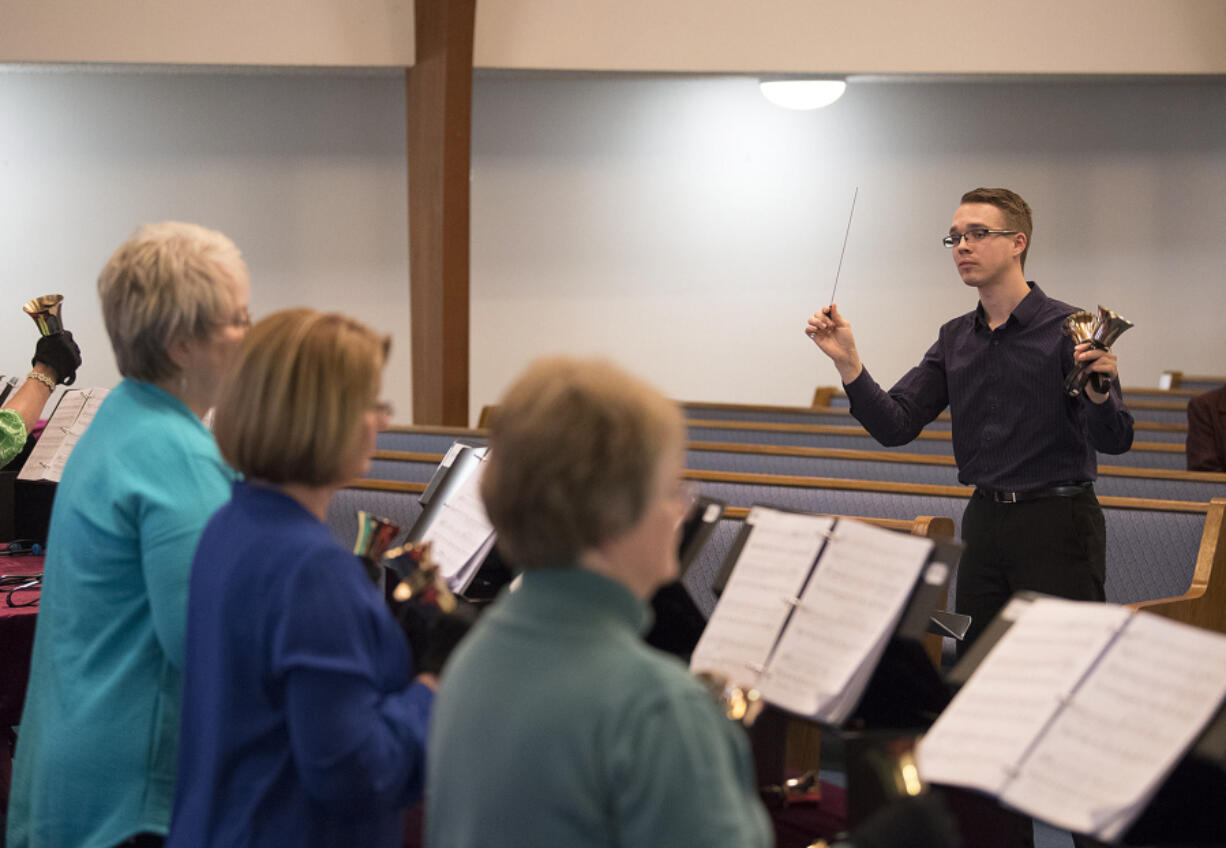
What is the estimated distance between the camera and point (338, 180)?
7230 mm

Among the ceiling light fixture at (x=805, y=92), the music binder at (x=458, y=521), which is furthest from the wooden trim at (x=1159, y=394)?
the music binder at (x=458, y=521)

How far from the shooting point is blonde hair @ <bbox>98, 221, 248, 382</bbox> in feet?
5.22

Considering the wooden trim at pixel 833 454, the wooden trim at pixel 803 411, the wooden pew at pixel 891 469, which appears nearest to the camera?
the wooden pew at pixel 891 469

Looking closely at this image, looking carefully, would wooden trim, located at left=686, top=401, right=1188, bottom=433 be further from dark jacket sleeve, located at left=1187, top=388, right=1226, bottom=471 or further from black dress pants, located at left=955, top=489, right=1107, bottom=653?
black dress pants, located at left=955, top=489, right=1107, bottom=653

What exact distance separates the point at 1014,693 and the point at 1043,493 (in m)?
1.46

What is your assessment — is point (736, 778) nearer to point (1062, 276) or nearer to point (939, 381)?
point (939, 381)

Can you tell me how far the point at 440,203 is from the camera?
591 centimetres

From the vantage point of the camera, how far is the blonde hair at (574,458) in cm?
101

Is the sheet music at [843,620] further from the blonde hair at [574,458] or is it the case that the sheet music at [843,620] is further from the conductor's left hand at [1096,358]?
→ the conductor's left hand at [1096,358]

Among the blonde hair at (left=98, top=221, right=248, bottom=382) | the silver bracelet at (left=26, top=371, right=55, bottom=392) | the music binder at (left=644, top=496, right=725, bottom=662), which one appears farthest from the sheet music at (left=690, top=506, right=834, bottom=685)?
the silver bracelet at (left=26, top=371, right=55, bottom=392)

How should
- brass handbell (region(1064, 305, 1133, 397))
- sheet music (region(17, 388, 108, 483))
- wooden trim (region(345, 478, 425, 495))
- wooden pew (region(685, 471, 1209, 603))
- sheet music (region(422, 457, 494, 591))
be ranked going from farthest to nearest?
wooden trim (region(345, 478, 425, 495)) → wooden pew (region(685, 471, 1209, 603)) → sheet music (region(17, 388, 108, 483)) → brass handbell (region(1064, 305, 1133, 397)) → sheet music (region(422, 457, 494, 591))

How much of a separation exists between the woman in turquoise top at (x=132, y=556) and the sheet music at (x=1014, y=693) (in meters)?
0.90

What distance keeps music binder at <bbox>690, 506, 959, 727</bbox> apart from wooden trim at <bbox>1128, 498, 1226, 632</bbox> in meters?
1.78

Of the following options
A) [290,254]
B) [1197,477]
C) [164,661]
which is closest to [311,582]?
[164,661]
